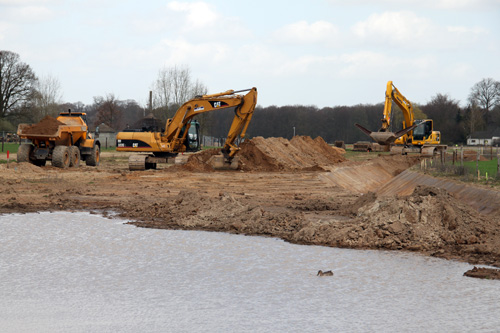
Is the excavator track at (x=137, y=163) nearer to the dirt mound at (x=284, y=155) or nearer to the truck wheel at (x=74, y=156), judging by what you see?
the truck wheel at (x=74, y=156)

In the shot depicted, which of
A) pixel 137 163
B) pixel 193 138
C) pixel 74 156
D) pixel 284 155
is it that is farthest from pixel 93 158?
pixel 284 155

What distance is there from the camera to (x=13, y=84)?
219 feet

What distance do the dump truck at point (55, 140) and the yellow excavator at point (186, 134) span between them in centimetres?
196

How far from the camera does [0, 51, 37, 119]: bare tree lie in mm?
66438

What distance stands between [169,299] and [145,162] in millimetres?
21911

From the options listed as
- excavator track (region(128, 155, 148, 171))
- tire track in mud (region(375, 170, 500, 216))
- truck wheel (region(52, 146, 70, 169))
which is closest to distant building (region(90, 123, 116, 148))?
excavator track (region(128, 155, 148, 171))

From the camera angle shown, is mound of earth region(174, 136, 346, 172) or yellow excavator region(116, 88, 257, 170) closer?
yellow excavator region(116, 88, 257, 170)

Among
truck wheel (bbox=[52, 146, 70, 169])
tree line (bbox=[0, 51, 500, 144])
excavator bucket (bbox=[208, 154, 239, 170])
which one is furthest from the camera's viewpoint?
tree line (bbox=[0, 51, 500, 144])

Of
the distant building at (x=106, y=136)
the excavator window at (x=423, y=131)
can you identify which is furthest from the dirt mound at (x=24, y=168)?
the distant building at (x=106, y=136)

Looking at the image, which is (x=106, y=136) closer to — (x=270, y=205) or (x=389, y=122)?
(x=389, y=122)

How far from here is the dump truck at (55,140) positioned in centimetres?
2680

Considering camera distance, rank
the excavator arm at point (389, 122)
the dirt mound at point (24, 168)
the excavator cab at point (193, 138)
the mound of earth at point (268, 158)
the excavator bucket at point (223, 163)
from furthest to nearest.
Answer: the excavator arm at point (389, 122) → the excavator cab at point (193, 138) → the mound of earth at point (268, 158) → the excavator bucket at point (223, 163) → the dirt mound at point (24, 168)

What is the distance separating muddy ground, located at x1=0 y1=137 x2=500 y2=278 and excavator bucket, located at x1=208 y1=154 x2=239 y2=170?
363mm

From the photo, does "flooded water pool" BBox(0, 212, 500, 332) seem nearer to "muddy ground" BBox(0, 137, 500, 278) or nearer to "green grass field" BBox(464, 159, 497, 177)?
"muddy ground" BBox(0, 137, 500, 278)
